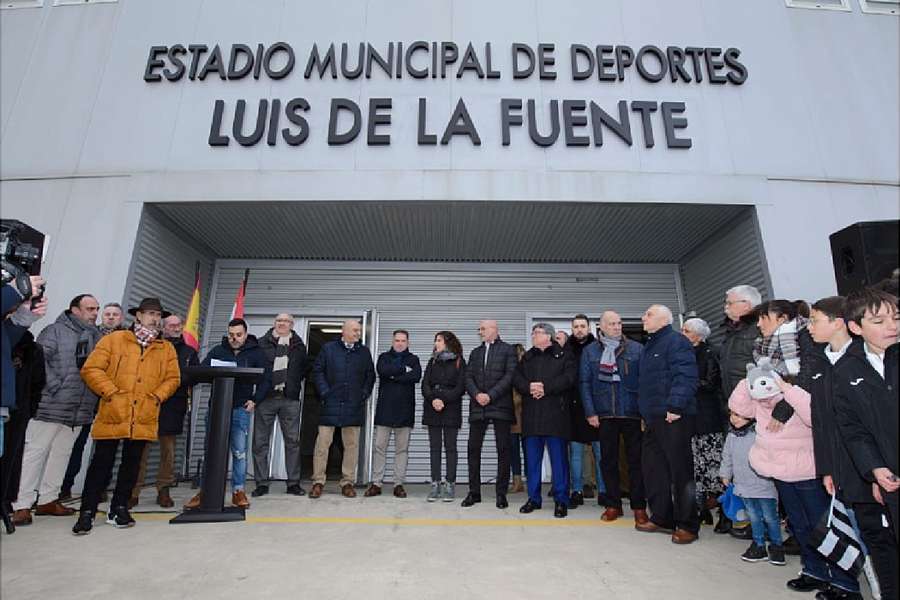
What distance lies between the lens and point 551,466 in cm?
427

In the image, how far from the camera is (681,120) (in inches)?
237

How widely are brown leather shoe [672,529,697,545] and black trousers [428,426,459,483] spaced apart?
2104 millimetres

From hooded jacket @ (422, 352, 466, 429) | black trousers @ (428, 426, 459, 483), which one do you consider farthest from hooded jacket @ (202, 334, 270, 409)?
black trousers @ (428, 426, 459, 483)

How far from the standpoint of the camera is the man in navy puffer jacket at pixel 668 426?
3.52 m

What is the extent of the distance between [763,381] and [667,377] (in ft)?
2.47

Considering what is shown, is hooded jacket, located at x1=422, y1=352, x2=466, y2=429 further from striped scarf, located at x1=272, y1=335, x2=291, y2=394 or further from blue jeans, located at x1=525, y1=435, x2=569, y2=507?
striped scarf, located at x1=272, y1=335, x2=291, y2=394

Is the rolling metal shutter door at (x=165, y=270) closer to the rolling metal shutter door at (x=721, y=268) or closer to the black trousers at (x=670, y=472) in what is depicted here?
the black trousers at (x=670, y=472)

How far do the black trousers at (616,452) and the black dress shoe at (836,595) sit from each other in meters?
1.48

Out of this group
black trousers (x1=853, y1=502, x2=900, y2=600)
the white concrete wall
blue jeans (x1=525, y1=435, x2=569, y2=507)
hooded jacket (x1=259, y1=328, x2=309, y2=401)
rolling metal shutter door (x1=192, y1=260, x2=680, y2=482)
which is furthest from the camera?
rolling metal shutter door (x1=192, y1=260, x2=680, y2=482)

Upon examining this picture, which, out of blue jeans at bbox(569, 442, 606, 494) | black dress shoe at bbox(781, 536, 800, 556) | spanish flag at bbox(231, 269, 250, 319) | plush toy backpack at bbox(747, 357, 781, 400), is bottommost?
black dress shoe at bbox(781, 536, 800, 556)

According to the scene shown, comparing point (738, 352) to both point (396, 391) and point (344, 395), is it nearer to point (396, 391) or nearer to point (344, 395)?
point (396, 391)

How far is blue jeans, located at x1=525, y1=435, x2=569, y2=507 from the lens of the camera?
425 cm

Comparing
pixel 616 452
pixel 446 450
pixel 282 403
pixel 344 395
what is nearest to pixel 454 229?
pixel 344 395

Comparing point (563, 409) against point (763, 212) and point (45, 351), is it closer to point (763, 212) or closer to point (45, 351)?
point (763, 212)
